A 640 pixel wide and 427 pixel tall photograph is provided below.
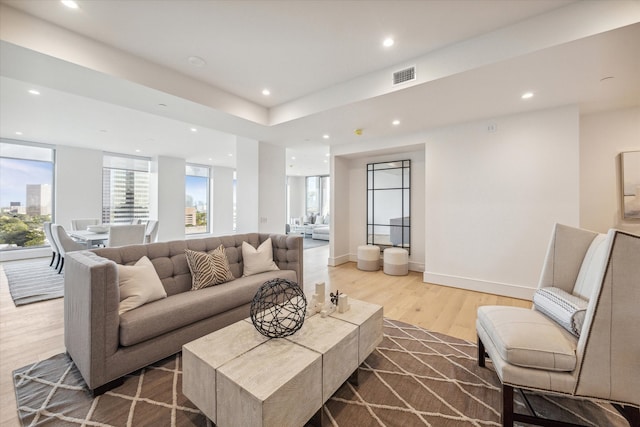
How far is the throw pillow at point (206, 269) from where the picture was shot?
249 centimetres

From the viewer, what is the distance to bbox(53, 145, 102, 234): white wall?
627 centimetres

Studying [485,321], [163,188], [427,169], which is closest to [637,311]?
[485,321]

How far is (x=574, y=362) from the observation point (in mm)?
1273

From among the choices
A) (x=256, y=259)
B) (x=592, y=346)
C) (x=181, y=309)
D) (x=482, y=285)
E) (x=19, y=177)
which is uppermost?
(x=19, y=177)

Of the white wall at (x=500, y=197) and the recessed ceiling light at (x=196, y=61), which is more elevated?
the recessed ceiling light at (x=196, y=61)

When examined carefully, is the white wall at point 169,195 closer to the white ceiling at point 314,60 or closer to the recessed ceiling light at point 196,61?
the white ceiling at point 314,60

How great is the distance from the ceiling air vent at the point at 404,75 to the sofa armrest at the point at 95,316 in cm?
309

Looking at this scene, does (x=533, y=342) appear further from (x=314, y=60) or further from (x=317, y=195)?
(x=317, y=195)

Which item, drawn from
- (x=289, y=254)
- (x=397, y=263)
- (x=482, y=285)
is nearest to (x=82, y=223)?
(x=289, y=254)

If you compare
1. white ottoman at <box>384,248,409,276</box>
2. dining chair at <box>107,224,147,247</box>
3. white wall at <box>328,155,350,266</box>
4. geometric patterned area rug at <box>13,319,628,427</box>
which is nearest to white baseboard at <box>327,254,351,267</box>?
white wall at <box>328,155,350,266</box>

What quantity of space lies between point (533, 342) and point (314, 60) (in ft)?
9.81

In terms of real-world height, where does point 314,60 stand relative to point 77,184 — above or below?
above

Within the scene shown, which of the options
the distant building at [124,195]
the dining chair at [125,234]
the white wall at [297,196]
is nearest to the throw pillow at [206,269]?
the dining chair at [125,234]

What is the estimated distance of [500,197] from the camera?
364 cm
